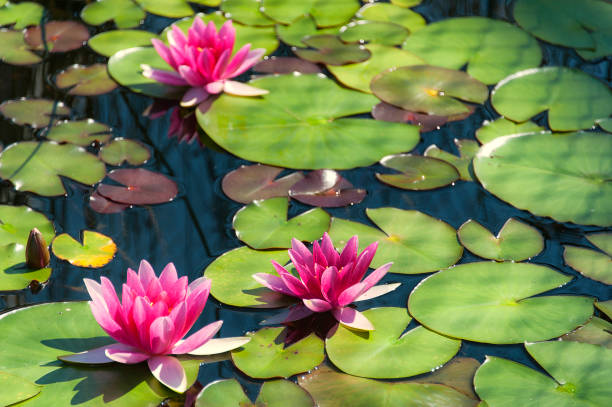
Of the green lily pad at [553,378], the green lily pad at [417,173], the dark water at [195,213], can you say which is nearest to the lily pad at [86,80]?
the dark water at [195,213]

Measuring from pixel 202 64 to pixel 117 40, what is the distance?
68cm

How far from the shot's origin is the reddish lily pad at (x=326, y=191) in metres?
2.37

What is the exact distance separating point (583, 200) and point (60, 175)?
1.82m

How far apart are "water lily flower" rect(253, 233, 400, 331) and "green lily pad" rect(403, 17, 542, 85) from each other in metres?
1.39

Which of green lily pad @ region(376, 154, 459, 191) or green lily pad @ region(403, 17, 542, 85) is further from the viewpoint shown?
green lily pad @ region(403, 17, 542, 85)

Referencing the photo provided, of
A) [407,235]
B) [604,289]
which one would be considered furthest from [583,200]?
[407,235]

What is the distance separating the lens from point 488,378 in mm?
1748

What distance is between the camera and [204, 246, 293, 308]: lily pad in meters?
1.99

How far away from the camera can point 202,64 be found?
9.24 ft

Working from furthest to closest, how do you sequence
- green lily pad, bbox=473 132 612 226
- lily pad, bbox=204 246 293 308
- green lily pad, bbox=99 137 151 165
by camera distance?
green lily pad, bbox=99 137 151 165, green lily pad, bbox=473 132 612 226, lily pad, bbox=204 246 293 308

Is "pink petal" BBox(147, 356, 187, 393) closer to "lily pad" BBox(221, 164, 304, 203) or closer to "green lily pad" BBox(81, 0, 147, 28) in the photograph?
"lily pad" BBox(221, 164, 304, 203)

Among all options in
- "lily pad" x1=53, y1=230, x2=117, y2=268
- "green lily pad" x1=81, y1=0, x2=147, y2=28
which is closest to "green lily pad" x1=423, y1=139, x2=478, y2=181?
"lily pad" x1=53, y1=230, x2=117, y2=268

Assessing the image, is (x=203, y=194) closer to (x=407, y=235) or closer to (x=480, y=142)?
(x=407, y=235)

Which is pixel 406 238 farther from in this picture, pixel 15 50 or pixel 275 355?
pixel 15 50
